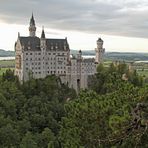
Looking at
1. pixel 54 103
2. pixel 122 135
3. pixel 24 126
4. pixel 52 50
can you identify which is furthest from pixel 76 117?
pixel 52 50

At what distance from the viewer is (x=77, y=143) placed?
19.3 meters

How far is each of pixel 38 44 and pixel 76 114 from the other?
78288mm

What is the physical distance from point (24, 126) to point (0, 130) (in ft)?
27.4

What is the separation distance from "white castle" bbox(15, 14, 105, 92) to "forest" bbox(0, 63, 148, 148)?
3.66m

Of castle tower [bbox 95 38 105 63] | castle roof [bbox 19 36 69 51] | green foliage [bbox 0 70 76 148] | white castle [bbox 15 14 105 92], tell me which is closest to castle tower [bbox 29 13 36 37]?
white castle [bbox 15 14 105 92]

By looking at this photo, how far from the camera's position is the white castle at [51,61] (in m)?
95.1

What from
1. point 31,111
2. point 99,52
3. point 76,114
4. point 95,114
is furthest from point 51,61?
point 95,114

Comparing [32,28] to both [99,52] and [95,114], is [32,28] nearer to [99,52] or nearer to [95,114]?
[99,52]

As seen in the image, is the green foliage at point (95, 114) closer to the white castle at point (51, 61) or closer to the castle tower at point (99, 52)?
the white castle at point (51, 61)

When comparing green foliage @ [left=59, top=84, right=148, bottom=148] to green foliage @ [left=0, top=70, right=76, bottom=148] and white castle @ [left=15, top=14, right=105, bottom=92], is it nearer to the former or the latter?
green foliage @ [left=0, top=70, right=76, bottom=148]

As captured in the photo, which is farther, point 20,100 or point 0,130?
point 20,100

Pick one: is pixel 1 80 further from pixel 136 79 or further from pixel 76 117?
pixel 76 117

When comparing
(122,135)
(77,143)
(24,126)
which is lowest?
(24,126)

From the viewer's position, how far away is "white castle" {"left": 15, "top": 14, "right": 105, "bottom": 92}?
95.1 m
